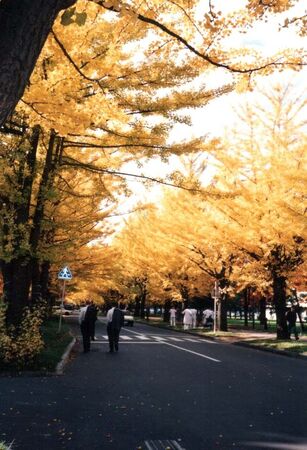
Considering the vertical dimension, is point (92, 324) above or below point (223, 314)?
below

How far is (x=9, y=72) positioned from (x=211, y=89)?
20.6ft

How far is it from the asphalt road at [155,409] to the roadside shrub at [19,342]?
0.67 m

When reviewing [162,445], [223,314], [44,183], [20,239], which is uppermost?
[44,183]

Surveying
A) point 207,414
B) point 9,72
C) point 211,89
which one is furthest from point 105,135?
point 9,72

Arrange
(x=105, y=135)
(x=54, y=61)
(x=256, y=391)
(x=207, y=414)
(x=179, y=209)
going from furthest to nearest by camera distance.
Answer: (x=179, y=209) → (x=105, y=135) → (x=256, y=391) → (x=54, y=61) → (x=207, y=414)

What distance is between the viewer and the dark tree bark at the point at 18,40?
6.62 ft

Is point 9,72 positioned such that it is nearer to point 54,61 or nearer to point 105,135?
point 54,61

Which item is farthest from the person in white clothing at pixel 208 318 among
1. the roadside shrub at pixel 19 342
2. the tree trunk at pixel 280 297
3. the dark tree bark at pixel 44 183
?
the roadside shrub at pixel 19 342

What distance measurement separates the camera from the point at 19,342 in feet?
27.9

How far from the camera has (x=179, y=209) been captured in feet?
67.2

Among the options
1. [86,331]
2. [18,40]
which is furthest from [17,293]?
[18,40]

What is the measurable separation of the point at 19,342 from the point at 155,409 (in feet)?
12.2

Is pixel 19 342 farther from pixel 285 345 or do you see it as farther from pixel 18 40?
pixel 285 345

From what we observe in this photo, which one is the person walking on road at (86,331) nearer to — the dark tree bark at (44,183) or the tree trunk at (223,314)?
the dark tree bark at (44,183)
